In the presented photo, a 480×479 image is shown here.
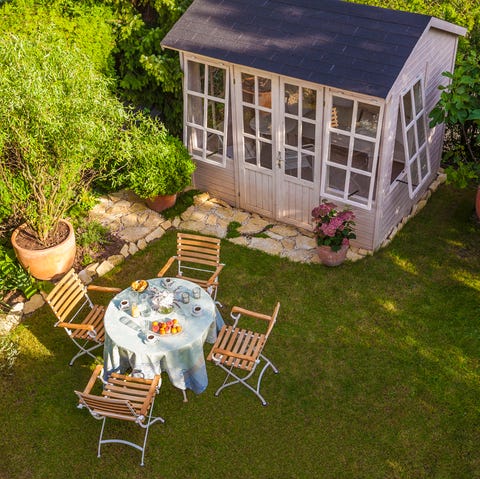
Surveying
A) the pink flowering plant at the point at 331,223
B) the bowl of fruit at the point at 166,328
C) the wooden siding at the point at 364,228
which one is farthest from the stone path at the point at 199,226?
the bowl of fruit at the point at 166,328

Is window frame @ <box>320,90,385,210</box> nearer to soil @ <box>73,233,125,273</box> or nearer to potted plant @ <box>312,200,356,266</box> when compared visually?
potted plant @ <box>312,200,356,266</box>

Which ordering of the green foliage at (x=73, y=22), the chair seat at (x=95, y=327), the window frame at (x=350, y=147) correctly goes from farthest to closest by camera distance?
the green foliage at (x=73, y=22) → the window frame at (x=350, y=147) → the chair seat at (x=95, y=327)

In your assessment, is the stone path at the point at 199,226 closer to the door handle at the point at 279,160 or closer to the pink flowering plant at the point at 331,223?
the pink flowering plant at the point at 331,223

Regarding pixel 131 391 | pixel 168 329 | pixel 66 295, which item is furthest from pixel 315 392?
pixel 66 295

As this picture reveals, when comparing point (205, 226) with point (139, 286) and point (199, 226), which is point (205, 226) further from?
point (139, 286)

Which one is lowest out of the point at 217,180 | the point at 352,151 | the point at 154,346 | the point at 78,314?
the point at 78,314

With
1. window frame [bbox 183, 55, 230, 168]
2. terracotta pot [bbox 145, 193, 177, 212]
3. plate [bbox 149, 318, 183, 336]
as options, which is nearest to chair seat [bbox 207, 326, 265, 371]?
plate [bbox 149, 318, 183, 336]

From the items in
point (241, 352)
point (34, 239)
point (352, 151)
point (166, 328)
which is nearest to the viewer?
point (166, 328)
